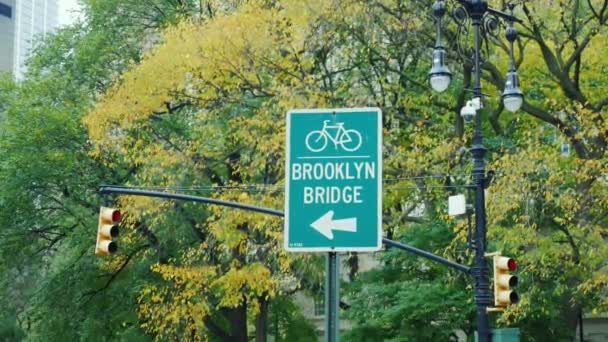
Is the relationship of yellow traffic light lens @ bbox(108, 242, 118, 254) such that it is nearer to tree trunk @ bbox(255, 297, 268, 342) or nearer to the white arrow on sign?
the white arrow on sign

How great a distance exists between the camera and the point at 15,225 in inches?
1161

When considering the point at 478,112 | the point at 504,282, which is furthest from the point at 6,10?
the point at 504,282

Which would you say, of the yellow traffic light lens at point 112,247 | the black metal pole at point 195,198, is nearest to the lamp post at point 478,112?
the black metal pole at point 195,198

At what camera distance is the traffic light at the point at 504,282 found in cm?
1492

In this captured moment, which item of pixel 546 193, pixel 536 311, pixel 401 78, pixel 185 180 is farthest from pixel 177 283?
pixel 546 193

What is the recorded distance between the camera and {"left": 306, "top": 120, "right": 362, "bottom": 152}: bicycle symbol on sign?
220 inches

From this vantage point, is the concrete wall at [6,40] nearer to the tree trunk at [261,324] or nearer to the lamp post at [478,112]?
the tree trunk at [261,324]

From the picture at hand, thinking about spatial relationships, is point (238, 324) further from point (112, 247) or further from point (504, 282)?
point (504, 282)

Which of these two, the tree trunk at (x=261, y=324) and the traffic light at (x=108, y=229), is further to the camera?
the tree trunk at (x=261, y=324)

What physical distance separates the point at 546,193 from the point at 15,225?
18.6m

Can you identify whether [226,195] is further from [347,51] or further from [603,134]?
[603,134]

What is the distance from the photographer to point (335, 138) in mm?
5664

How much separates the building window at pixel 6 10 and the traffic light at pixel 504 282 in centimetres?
8426

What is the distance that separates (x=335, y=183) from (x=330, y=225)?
0.26m
